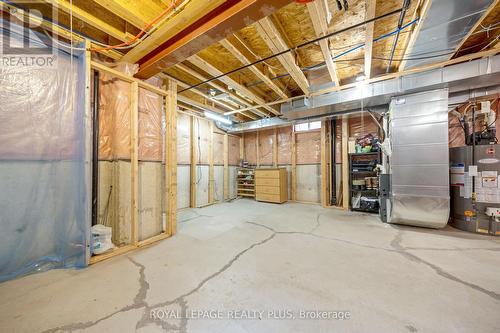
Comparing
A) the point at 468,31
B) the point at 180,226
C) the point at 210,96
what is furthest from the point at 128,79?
the point at 468,31

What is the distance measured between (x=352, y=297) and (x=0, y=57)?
3.86 metres

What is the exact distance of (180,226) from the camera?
328 centimetres

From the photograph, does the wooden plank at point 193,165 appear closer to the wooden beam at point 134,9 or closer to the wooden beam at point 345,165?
the wooden beam at point 134,9

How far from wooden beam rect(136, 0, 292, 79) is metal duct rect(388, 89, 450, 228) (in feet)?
9.90

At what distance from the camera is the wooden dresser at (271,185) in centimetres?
532

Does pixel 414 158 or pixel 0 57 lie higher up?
pixel 0 57

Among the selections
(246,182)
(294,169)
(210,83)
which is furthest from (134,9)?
(246,182)

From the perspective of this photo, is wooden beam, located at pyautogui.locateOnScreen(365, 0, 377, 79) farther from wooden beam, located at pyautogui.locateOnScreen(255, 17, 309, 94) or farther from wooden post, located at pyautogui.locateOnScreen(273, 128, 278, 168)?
wooden post, located at pyautogui.locateOnScreen(273, 128, 278, 168)

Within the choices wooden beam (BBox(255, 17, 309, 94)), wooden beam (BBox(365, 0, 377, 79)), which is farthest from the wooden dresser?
wooden beam (BBox(365, 0, 377, 79))

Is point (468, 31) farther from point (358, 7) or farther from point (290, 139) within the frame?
point (290, 139)

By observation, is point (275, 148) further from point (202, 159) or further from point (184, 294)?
point (184, 294)

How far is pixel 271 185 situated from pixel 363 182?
7.86 ft

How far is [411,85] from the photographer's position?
2.91m

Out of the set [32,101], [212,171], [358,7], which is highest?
→ [358,7]
